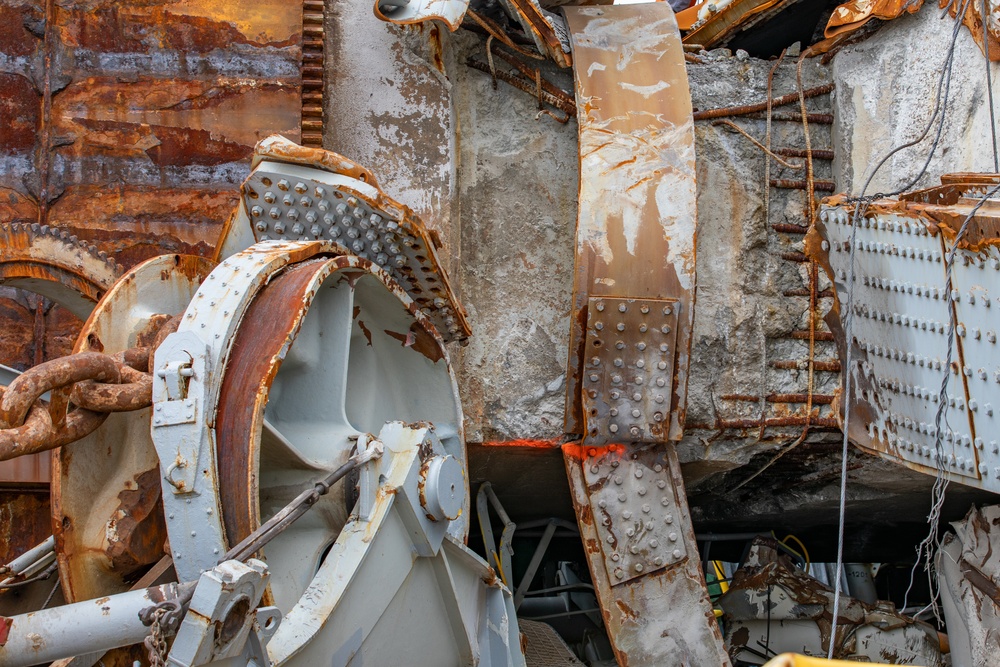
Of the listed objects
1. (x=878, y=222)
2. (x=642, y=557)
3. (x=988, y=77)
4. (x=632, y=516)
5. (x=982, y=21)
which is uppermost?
(x=982, y=21)

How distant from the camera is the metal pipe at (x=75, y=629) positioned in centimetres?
219

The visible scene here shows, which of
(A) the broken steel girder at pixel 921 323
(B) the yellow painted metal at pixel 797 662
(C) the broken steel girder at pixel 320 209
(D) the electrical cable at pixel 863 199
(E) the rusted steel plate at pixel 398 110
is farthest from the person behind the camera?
(E) the rusted steel plate at pixel 398 110

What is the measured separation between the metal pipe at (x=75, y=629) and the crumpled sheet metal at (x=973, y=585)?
3.29 m

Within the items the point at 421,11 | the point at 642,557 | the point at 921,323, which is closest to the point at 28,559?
the point at 642,557

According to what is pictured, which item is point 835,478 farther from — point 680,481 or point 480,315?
point 480,315

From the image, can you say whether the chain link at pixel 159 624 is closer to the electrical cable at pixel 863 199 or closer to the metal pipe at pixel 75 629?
the metal pipe at pixel 75 629

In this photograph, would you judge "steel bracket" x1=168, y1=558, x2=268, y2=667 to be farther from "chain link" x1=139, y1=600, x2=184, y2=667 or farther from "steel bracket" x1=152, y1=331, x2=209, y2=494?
"steel bracket" x1=152, y1=331, x2=209, y2=494

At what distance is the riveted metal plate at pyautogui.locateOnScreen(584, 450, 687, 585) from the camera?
416cm

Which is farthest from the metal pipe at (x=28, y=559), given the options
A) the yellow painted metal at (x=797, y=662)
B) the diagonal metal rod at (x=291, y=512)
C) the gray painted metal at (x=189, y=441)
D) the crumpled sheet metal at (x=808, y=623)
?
the crumpled sheet metal at (x=808, y=623)

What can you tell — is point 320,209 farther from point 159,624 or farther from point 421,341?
point 159,624

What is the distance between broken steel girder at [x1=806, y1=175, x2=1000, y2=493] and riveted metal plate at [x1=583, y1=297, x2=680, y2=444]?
0.71m

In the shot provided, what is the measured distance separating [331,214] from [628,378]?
4.80 feet

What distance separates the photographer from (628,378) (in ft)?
13.8

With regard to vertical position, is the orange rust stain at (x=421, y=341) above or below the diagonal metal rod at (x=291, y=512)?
above
